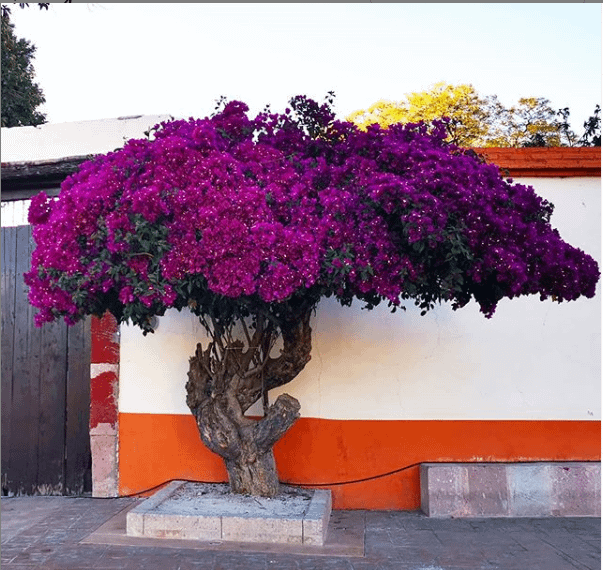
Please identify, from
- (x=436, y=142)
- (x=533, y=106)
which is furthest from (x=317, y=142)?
(x=533, y=106)

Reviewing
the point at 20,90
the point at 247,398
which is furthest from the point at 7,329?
the point at 20,90

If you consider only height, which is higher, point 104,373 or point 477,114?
point 477,114

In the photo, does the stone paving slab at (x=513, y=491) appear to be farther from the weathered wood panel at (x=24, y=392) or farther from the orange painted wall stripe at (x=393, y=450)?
the weathered wood panel at (x=24, y=392)

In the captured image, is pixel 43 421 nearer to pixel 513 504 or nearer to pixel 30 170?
pixel 30 170

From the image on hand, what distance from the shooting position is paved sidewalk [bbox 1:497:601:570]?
186 inches

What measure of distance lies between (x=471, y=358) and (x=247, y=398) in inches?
79.5

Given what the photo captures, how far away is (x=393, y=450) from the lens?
250 inches

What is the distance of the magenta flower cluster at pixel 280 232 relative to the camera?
4387mm

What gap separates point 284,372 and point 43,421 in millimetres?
2593

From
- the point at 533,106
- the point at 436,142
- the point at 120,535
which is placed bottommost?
the point at 120,535

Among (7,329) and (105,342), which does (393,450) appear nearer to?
(105,342)

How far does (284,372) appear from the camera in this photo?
19.3 ft

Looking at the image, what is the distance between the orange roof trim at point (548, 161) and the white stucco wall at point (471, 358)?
0.27ft

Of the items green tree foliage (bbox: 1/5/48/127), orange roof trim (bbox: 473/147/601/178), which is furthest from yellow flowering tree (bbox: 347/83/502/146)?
orange roof trim (bbox: 473/147/601/178)
